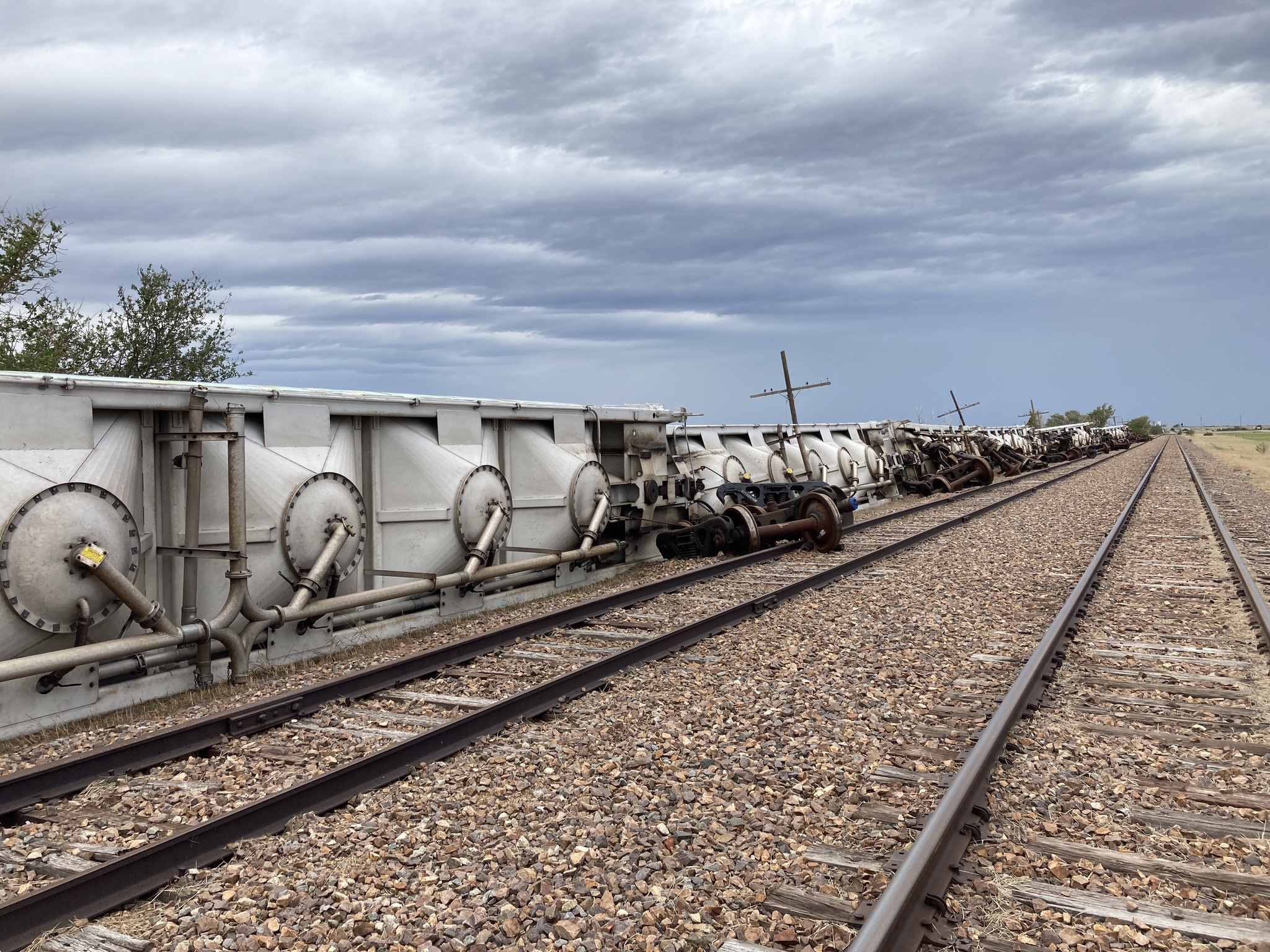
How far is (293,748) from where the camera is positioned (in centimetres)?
561

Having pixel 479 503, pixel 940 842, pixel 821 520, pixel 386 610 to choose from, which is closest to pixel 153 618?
pixel 386 610

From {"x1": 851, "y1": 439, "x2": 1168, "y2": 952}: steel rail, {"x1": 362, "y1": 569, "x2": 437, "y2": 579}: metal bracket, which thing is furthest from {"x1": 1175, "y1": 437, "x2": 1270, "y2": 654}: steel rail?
{"x1": 362, "y1": 569, "x2": 437, "y2": 579}: metal bracket

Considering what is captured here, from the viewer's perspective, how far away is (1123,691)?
6.54 m

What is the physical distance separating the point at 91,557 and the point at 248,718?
162 cm

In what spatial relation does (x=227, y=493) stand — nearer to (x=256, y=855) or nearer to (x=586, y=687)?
(x=586, y=687)

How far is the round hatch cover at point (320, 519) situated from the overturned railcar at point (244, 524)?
0.02m

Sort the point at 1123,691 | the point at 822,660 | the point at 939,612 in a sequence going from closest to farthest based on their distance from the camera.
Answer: the point at 1123,691
the point at 822,660
the point at 939,612

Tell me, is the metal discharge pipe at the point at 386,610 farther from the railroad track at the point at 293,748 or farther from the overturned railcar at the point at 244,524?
the railroad track at the point at 293,748

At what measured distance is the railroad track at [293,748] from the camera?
3.98 metres

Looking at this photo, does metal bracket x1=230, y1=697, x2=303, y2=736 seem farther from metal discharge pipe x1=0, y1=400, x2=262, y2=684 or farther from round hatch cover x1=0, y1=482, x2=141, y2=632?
→ round hatch cover x1=0, y1=482, x2=141, y2=632

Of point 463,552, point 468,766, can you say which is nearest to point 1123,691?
point 468,766

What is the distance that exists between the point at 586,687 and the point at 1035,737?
2995 mm

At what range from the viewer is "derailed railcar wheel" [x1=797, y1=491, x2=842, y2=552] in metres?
13.8

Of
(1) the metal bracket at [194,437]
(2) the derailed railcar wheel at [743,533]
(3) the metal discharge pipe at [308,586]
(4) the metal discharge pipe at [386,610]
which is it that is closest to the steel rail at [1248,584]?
(2) the derailed railcar wheel at [743,533]
